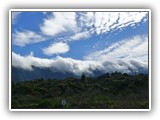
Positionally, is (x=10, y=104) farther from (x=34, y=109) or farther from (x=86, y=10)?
(x=86, y=10)

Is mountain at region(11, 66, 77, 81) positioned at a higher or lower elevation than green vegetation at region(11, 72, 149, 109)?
higher

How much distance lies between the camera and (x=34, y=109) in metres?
5.54

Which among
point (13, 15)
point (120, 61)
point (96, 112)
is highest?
point (13, 15)

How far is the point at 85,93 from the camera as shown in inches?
220

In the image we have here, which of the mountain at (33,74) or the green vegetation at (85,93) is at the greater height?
the mountain at (33,74)

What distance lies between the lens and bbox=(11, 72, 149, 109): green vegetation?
218 inches

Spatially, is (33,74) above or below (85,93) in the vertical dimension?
above

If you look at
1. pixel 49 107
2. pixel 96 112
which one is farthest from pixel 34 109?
pixel 96 112

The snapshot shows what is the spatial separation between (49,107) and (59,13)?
80 cm

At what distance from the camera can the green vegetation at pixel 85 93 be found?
5.55 m

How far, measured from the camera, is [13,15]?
18.2 feet
